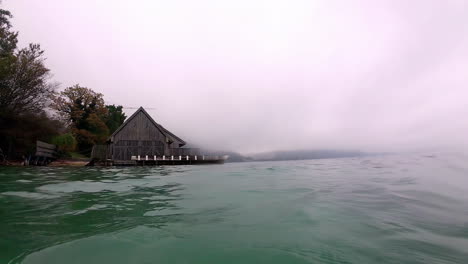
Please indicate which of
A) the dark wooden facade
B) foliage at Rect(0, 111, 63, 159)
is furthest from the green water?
the dark wooden facade

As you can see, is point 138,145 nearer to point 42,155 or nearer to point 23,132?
point 42,155

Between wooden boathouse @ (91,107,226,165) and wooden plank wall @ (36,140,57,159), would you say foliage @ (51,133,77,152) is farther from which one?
wooden boathouse @ (91,107,226,165)

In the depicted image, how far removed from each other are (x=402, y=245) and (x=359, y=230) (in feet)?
1.97

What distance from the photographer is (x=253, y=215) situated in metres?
4.14

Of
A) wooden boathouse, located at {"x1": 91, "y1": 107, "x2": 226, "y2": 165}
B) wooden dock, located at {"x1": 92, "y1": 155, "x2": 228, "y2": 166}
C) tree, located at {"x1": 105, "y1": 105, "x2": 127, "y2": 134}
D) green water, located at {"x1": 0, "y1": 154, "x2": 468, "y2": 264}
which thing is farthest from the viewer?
tree, located at {"x1": 105, "y1": 105, "x2": 127, "y2": 134}

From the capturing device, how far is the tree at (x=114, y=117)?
50438mm

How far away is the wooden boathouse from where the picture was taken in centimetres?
3112

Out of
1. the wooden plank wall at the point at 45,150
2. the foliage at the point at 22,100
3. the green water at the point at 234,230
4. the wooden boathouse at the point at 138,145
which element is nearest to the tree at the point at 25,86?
the foliage at the point at 22,100

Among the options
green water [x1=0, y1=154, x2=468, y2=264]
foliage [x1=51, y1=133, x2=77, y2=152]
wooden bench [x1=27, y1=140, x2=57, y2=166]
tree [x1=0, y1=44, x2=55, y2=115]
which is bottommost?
green water [x1=0, y1=154, x2=468, y2=264]

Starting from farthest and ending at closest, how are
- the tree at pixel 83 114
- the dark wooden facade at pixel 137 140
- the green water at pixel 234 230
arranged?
the tree at pixel 83 114, the dark wooden facade at pixel 137 140, the green water at pixel 234 230

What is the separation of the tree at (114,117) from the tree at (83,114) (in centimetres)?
739

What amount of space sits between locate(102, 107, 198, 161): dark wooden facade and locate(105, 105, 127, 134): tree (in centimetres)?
2007

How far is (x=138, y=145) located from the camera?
3203 centimetres

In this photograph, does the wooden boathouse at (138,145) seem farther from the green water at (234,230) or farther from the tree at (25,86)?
the green water at (234,230)
